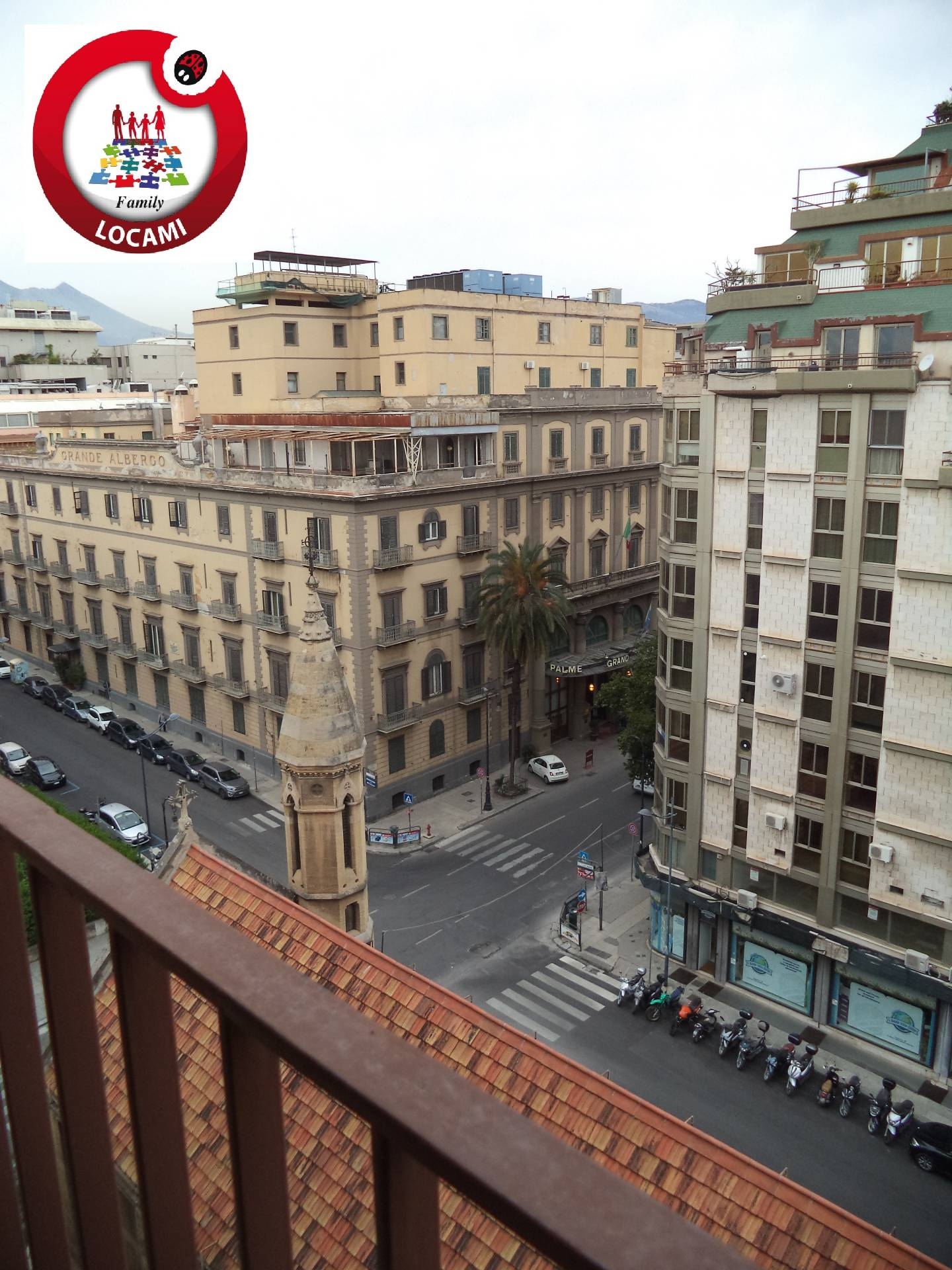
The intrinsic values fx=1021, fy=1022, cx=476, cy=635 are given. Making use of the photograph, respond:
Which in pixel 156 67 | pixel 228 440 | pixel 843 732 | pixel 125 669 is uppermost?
pixel 156 67

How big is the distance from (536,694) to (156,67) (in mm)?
36282

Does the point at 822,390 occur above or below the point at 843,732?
above

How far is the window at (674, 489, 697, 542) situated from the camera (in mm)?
29844

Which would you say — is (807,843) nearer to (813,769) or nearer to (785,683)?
(813,769)

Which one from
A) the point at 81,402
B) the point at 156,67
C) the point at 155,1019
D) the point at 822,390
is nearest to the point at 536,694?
the point at 822,390

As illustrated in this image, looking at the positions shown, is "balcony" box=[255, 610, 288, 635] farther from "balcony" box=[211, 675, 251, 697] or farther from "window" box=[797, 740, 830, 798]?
"window" box=[797, 740, 830, 798]

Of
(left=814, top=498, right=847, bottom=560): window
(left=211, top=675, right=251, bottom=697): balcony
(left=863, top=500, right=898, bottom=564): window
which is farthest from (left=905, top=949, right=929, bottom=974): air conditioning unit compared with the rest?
(left=211, top=675, right=251, bottom=697): balcony

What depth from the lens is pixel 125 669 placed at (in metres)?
57.1

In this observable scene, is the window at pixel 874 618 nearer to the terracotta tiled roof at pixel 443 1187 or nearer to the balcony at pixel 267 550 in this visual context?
the terracotta tiled roof at pixel 443 1187

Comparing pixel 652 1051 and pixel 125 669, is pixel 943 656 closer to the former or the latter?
pixel 652 1051

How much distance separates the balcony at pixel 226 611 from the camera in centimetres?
4700

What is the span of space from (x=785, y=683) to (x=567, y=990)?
39.4ft

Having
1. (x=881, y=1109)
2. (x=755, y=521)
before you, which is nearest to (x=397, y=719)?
(x=755, y=521)

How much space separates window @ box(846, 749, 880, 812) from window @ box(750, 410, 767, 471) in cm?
820
